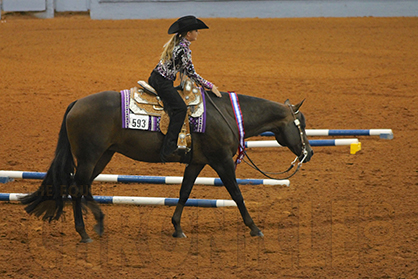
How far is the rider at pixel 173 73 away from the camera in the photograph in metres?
6.04

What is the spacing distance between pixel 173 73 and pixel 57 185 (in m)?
1.89

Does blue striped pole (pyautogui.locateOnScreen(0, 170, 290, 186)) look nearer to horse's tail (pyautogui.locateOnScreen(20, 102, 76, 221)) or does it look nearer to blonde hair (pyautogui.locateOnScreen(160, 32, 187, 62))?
horse's tail (pyautogui.locateOnScreen(20, 102, 76, 221))

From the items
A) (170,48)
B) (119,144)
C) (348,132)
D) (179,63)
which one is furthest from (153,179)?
(348,132)

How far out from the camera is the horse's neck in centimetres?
652

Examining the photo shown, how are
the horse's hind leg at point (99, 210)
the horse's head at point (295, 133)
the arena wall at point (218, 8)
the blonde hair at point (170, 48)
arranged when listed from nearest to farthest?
the blonde hair at point (170, 48)
the horse's hind leg at point (99, 210)
the horse's head at point (295, 133)
the arena wall at point (218, 8)

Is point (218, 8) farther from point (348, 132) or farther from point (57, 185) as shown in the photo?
point (57, 185)

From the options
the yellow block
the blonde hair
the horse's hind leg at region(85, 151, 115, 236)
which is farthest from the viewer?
the yellow block

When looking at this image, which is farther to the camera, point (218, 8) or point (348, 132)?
point (218, 8)

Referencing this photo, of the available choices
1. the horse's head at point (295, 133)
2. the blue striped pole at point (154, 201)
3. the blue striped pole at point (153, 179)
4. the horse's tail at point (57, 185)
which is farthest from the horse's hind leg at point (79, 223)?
the horse's head at point (295, 133)

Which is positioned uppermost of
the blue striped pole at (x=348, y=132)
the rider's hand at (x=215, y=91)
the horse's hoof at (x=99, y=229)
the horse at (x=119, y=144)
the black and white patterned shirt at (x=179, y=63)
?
the black and white patterned shirt at (x=179, y=63)

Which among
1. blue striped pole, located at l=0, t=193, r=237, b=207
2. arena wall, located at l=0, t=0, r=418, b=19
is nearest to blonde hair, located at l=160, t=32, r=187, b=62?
blue striped pole, located at l=0, t=193, r=237, b=207

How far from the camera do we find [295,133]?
662 centimetres

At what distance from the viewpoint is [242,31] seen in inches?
707

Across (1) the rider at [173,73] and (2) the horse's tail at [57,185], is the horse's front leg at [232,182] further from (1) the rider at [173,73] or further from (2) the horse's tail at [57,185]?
(2) the horse's tail at [57,185]
